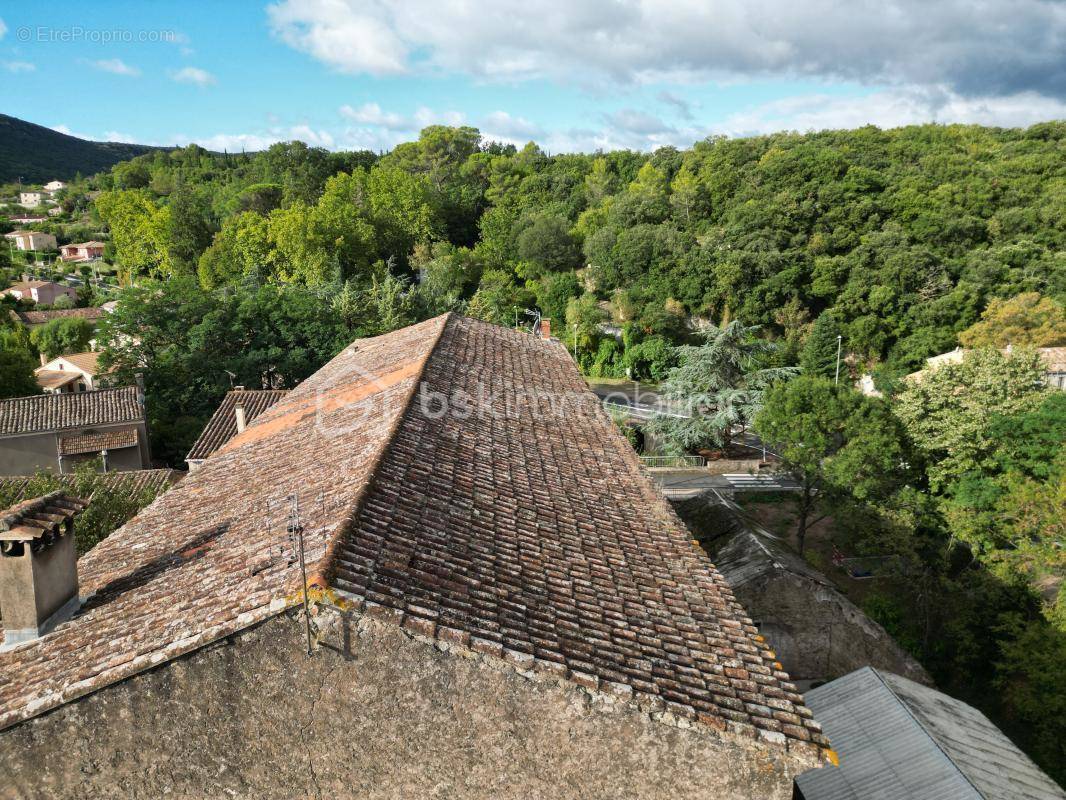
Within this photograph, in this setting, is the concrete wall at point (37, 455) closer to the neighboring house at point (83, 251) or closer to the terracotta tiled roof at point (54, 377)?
the terracotta tiled roof at point (54, 377)

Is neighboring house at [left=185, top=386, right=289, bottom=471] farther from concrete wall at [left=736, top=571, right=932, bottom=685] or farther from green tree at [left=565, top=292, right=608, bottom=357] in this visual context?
green tree at [left=565, top=292, right=608, bottom=357]

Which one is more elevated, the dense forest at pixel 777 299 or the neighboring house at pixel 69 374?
the dense forest at pixel 777 299

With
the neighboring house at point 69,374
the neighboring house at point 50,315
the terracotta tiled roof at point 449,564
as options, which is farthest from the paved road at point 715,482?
Answer: the neighboring house at point 50,315

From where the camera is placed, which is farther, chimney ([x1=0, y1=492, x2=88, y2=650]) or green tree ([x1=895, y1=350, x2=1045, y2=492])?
green tree ([x1=895, y1=350, x2=1045, y2=492])

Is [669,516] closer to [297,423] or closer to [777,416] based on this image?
[297,423]

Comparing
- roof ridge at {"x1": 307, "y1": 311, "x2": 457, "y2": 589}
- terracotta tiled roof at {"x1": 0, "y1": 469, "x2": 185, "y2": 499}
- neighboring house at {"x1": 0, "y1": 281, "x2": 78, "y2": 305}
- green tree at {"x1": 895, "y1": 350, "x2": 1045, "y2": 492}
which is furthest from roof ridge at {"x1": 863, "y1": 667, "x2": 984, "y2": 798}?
neighboring house at {"x1": 0, "y1": 281, "x2": 78, "y2": 305}

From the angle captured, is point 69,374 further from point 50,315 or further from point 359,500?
point 359,500

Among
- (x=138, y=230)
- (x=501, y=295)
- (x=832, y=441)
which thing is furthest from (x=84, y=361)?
(x=832, y=441)
